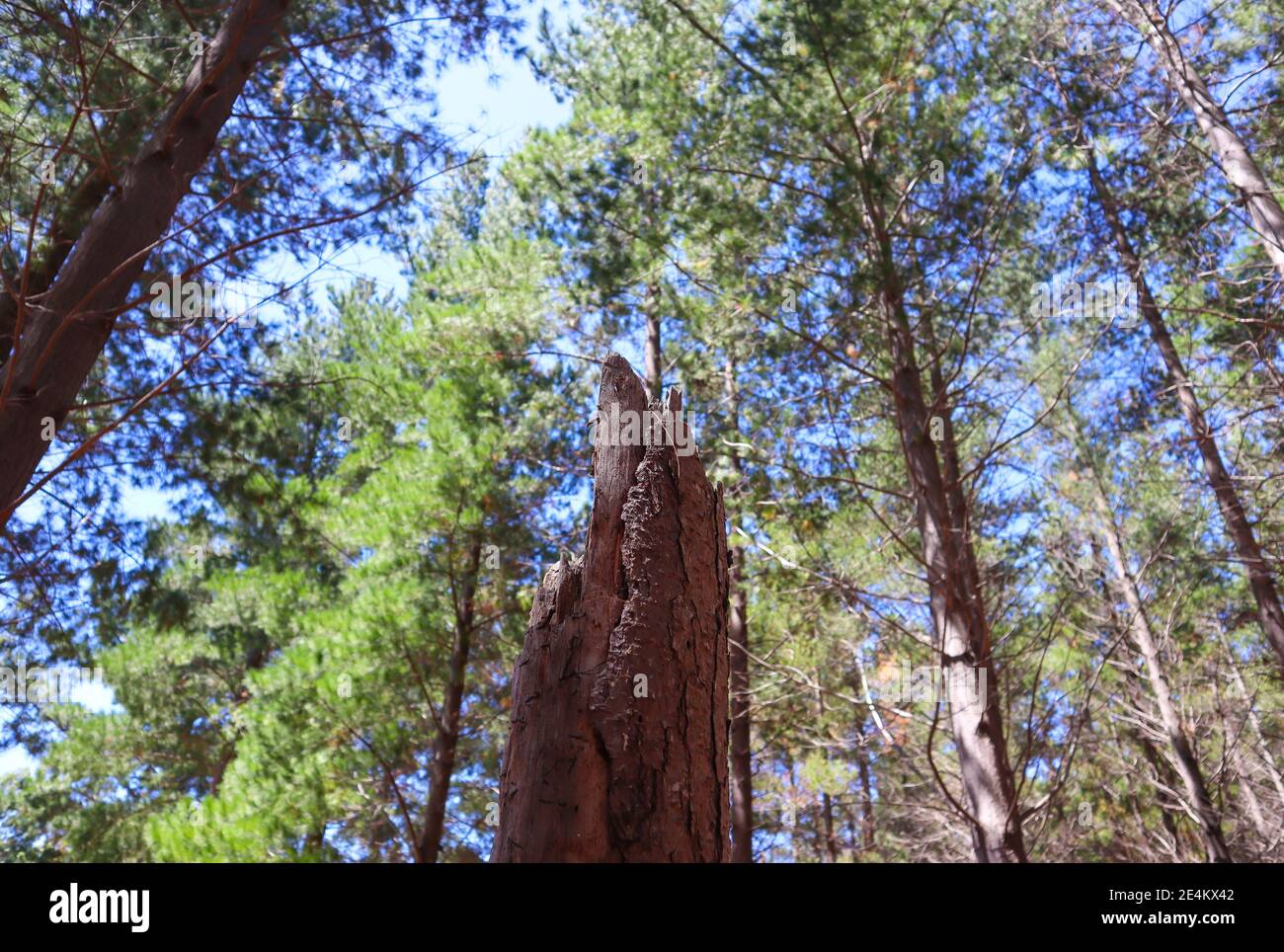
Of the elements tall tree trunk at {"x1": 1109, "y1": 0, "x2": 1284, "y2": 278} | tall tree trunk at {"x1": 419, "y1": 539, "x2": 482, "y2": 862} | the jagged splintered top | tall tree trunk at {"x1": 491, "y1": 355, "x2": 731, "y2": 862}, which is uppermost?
tall tree trunk at {"x1": 1109, "y1": 0, "x2": 1284, "y2": 278}

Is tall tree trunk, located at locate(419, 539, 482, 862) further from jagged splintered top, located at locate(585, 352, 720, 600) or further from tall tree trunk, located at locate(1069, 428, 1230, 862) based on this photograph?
jagged splintered top, located at locate(585, 352, 720, 600)

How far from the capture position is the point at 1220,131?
8578 millimetres

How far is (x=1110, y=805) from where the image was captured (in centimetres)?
1577

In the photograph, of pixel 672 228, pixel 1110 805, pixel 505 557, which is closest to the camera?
pixel 672 228

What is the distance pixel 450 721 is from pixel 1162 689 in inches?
322

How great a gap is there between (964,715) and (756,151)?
4476 millimetres

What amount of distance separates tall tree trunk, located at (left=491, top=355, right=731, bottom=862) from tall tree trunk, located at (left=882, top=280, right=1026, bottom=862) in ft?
9.86

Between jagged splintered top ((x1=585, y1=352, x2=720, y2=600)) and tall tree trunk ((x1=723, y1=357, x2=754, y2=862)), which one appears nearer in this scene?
jagged splintered top ((x1=585, y1=352, x2=720, y2=600))

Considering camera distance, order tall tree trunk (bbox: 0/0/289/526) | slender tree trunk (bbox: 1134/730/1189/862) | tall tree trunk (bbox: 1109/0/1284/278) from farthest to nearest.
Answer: slender tree trunk (bbox: 1134/730/1189/862), tall tree trunk (bbox: 1109/0/1284/278), tall tree trunk (bbox: 0/0/289/526)

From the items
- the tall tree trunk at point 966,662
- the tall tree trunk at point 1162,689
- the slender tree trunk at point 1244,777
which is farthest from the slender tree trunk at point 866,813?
the tall tree trunk at point 966,662

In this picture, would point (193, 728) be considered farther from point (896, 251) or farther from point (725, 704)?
point (725, 704)

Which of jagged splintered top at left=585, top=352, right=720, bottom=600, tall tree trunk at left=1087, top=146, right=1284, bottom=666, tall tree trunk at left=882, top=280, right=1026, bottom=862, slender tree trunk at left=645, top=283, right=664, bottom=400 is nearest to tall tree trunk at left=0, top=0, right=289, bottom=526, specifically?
jagged splintered top at left=585, top=352, right=720, bottom=600

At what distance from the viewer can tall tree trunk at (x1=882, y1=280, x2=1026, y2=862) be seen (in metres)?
4.95
